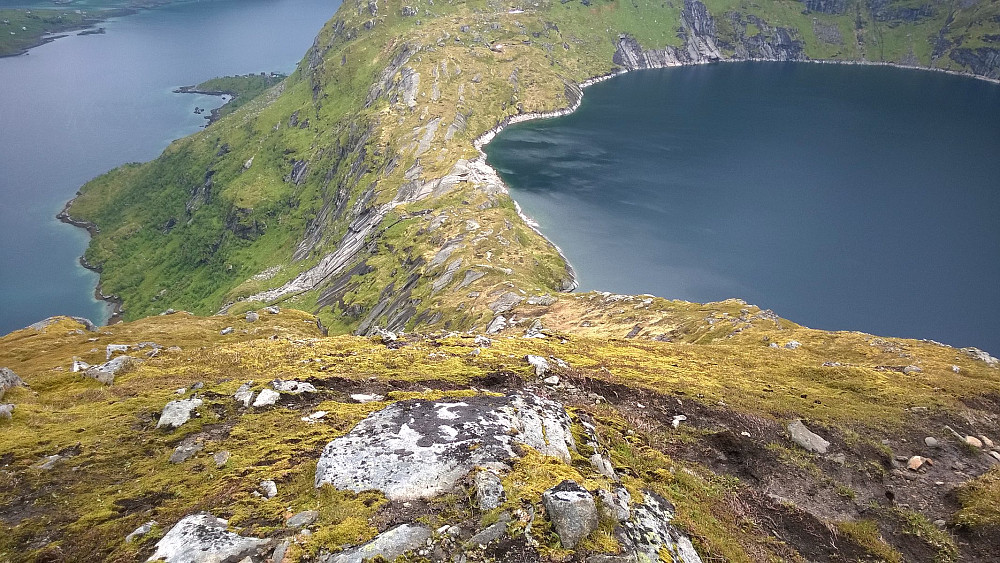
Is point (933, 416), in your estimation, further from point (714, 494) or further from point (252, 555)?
point (252, 555)

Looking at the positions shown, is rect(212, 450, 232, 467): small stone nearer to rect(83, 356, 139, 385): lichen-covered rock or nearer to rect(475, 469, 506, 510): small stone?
→ rect(475, 469, 506, 510): small stone

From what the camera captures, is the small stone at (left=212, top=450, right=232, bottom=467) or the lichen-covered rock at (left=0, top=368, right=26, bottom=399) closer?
the small stone at (left=212, top=450, right=232, bottom=467)

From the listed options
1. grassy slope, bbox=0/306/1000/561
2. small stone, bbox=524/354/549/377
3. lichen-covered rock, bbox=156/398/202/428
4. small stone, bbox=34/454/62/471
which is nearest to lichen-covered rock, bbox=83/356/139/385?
grassy slope, bbox=0/306/1000/561

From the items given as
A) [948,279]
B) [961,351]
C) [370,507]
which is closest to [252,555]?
[370,507]

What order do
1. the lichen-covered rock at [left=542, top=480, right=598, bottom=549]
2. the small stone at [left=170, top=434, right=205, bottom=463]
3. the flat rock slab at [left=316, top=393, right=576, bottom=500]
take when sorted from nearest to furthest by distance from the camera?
the lichen-covered rock at [left=542, top=480, right=598, bottom=549], the flat rock slab at [left=316, top=393, right=576, bottom=500], the small stone at [left=170, top=434, right=205, bottom=463]

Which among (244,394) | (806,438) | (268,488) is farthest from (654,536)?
(244,394)

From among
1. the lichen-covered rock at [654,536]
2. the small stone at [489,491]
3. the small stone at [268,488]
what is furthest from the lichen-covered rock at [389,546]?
the lichen-covered rock at [654,536]

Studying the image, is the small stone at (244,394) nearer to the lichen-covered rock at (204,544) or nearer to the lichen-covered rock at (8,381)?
the lichen-covered rock at (204,544)
